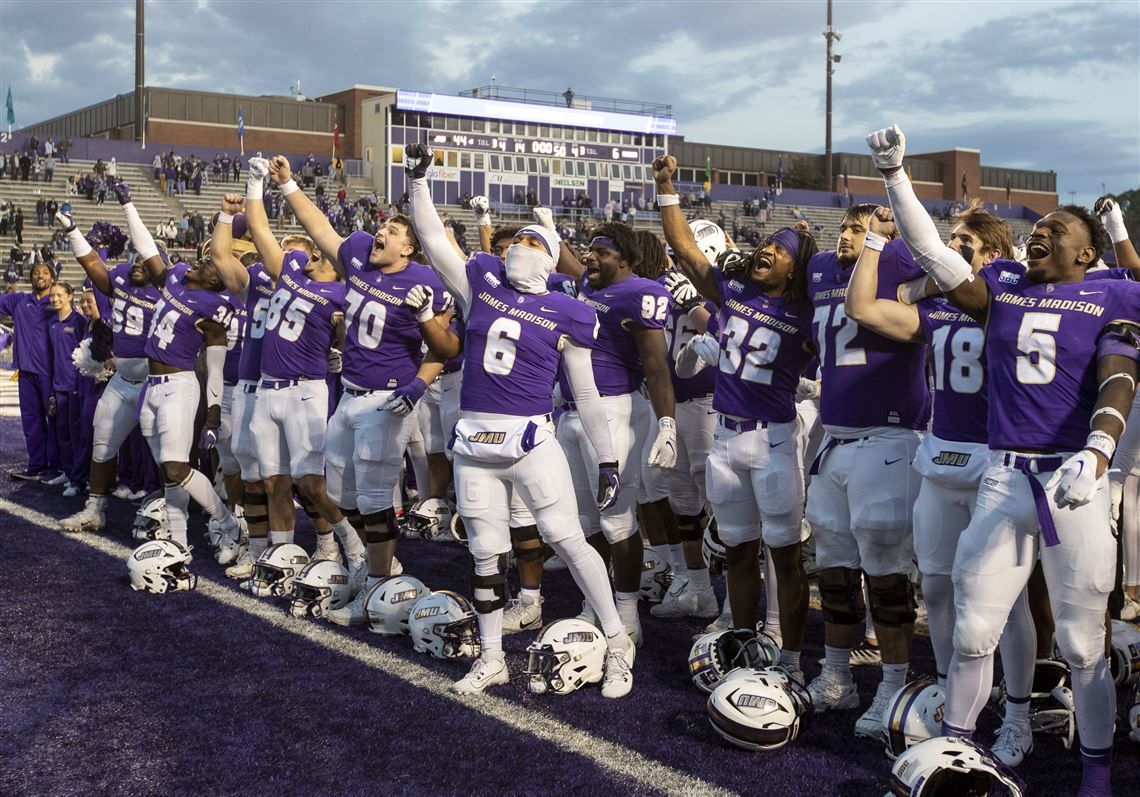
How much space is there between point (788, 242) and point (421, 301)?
193 centimetres

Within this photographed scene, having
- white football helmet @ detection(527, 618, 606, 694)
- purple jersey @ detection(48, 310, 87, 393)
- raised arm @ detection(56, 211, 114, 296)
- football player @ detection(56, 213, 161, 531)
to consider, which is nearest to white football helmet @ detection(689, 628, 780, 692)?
white football helmet @ detection(527, 618, 606, 694)

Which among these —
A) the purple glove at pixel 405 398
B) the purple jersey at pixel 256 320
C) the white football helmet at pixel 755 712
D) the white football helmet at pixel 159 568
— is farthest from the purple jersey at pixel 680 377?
the white football helmet at pixel 159 568

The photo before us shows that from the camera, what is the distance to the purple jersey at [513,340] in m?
5.64

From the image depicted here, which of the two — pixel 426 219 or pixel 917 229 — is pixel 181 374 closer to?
pixel 426 219

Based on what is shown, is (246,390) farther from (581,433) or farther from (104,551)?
(581,433)

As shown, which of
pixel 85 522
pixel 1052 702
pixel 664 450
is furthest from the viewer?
pixel 85 522

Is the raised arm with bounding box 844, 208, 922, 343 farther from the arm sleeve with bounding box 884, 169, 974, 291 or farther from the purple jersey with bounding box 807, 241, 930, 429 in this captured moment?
the arm sleeve with bounding box 884, 169, 974, 291

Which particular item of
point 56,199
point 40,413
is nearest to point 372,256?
point 40,413

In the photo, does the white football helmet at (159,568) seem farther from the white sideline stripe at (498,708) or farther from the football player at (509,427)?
the football player at (509,427)

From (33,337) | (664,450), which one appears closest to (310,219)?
(664,450)

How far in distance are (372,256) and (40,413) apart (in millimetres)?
6628

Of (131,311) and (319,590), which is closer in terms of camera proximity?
(319,590)

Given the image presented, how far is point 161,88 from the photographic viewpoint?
2104 inches

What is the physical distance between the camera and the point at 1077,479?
3.72 meters
